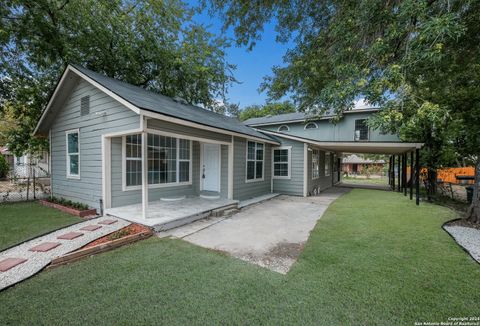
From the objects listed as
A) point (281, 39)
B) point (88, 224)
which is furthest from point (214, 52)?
point (88, 224)

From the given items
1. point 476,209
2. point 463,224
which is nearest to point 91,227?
point 463,224

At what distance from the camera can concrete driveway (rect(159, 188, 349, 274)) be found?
11.8 feet

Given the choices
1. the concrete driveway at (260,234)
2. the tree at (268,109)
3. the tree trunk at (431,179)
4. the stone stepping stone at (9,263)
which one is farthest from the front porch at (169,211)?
the tree at (268,109)

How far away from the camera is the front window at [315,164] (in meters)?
11.3

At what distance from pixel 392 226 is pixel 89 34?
531 inches

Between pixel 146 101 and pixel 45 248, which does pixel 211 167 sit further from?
pixel 45 248

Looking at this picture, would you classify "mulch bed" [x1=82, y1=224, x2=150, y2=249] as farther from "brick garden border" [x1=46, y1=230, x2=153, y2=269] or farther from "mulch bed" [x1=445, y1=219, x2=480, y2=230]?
"mulch bed" [x1=445, y1=219, x2=480, y2=230]

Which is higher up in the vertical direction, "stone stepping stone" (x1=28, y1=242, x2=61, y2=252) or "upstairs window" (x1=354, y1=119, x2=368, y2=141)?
"upstairs window" (x1=354, y1=119, x2=368, y2=141)

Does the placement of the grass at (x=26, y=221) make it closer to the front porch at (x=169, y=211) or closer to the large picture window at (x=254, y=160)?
the front porch at (x=169, y=211)

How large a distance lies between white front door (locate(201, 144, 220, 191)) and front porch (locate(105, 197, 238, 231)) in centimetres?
90

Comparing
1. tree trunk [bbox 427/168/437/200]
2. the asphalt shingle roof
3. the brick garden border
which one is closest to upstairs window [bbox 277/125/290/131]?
tree trunk [bbox 427/168/437/200]

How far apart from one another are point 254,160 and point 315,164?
439cm

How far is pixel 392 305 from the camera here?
2.30 metres

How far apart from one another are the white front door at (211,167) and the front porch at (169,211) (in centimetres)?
90
